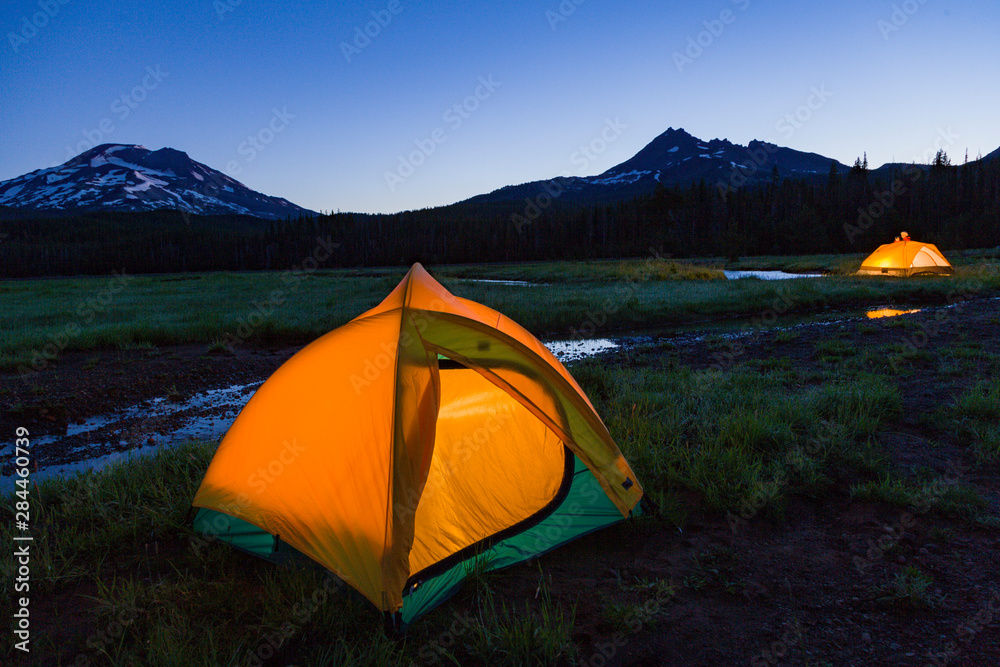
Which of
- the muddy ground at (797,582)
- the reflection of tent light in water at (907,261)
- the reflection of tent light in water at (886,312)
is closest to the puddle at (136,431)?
the muddy ground at (797,582)

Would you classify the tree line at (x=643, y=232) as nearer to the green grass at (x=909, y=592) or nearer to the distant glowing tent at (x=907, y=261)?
the distant glowing tent at (x=907, y=261)

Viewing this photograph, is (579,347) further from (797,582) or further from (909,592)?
(909,592)

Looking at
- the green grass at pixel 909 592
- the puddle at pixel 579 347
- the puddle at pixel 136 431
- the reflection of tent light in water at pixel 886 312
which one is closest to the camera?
the green grass at pixel 909 592

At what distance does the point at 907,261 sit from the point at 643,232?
205 feet

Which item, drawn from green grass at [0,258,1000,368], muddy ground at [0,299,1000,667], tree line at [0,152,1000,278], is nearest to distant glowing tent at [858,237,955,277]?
green grass at [0,258,1000,368]

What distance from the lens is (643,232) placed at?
8962cm

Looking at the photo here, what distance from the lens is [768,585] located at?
3643 millimetres

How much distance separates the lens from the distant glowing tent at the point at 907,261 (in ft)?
91.9

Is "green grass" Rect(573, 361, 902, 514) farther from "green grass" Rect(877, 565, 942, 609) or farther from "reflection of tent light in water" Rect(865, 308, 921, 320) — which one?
"reflection of tent light in water" Rect(865, 308, 921, 320)

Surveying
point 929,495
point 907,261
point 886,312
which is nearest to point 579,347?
point 929,495

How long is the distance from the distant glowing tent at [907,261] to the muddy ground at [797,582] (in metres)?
28.1

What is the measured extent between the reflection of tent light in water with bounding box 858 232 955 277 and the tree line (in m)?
39.9

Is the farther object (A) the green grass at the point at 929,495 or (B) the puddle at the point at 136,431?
(B) the puddle at the point at 136,431

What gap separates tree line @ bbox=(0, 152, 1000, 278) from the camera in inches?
3083
